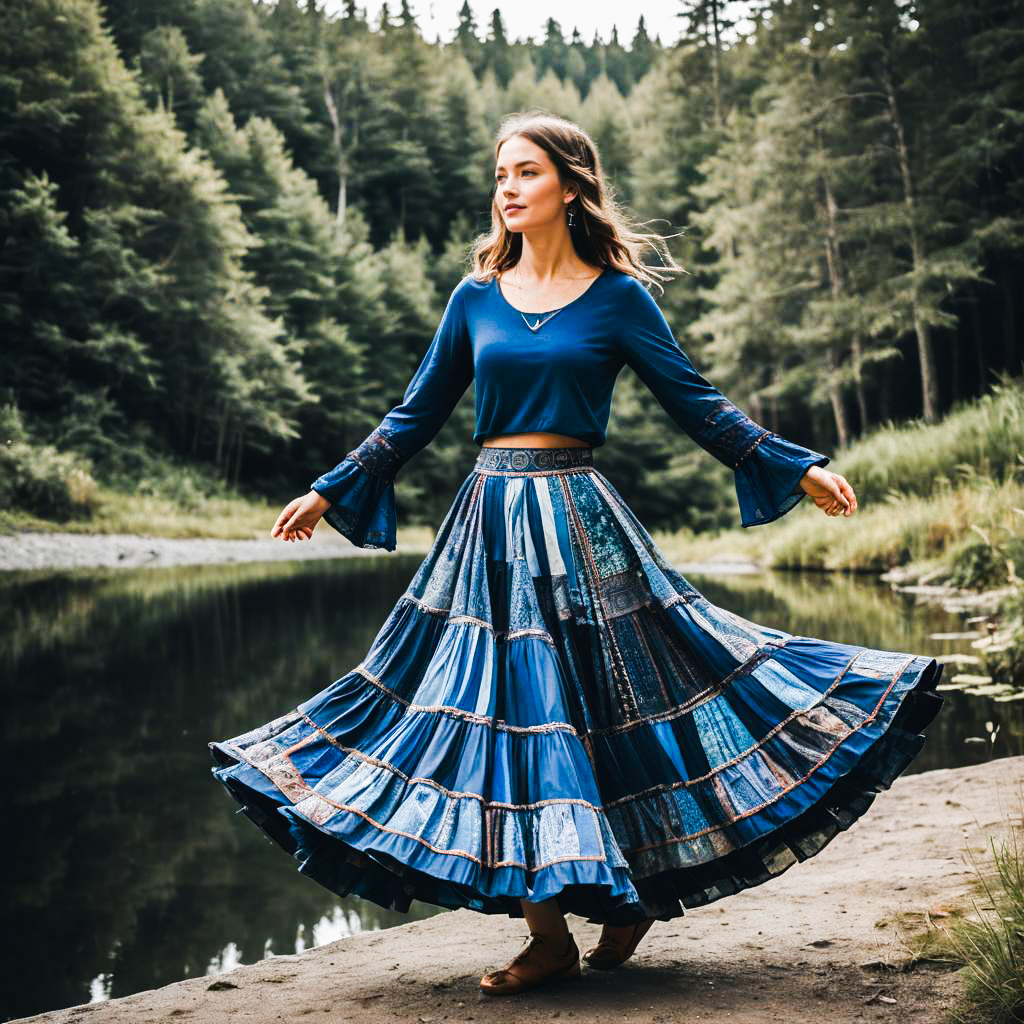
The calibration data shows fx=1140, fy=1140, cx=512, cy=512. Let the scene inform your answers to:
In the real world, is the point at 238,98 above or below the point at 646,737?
above

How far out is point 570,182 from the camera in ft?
9.27

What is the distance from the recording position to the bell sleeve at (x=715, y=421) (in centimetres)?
274

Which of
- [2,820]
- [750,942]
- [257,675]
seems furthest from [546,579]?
[257,675]

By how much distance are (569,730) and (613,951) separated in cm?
64

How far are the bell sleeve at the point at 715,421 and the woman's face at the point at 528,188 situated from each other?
0.91 ft

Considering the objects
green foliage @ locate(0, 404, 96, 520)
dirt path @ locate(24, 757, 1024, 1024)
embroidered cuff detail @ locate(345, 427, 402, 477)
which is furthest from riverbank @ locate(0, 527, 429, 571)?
embroidered cuff detail @ locate(345, 427, 402, 477)

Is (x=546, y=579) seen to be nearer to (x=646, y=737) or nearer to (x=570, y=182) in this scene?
(x=646, y=737)

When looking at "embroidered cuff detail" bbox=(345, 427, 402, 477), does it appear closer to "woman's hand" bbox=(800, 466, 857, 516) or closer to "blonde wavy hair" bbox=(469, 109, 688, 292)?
"blonde wavy hair" bbox=(469, 109, 688, 292)

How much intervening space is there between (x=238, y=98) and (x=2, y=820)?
36.4 metres

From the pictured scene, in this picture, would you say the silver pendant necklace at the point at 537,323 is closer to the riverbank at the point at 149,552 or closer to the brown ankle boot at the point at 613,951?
the brown ankle boot at the point at 613,951

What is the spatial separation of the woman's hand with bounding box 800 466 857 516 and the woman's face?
0.88 meters

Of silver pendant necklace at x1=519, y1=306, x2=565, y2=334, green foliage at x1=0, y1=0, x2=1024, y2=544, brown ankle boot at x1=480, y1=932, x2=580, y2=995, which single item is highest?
green foliage at x1=0, y1=0, x2=1024, y2=544

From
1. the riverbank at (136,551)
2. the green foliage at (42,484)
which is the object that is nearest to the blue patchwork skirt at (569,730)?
the riverbank at (136,551)

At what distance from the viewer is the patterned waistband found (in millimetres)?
2707
